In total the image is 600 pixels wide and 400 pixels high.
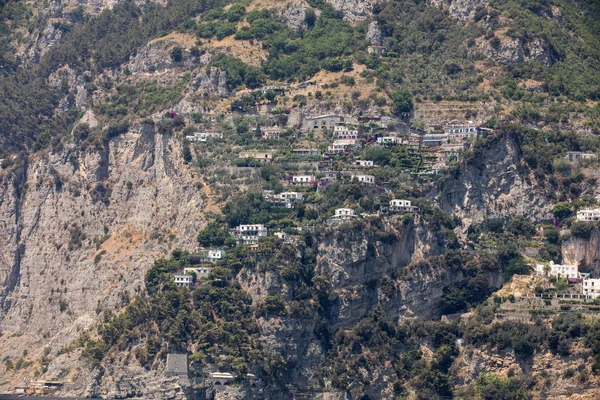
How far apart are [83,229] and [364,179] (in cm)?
2104

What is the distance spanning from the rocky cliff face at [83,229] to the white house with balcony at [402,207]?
12313mm

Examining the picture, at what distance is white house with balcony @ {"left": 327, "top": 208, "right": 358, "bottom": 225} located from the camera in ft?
411

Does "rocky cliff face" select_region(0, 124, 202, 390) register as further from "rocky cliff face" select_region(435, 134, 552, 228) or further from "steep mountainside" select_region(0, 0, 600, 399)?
"rocky cliff face" select_region(435, 134, 552, 228)

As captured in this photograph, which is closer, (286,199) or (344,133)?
(286,199)

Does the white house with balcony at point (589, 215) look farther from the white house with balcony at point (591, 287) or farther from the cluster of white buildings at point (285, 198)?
the cluster of white buildings at point (285, 198)

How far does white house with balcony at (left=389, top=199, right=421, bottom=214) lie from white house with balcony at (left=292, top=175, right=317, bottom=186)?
674cm

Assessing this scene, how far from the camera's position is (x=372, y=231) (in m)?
124

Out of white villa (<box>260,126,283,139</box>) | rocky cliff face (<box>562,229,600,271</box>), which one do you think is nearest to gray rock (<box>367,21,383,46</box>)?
white villa (<box>260,126,283,139</box>)

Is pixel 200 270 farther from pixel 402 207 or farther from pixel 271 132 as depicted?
pixel 271 132

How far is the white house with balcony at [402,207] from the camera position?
417ft

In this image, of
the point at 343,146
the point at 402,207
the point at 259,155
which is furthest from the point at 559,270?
the point at 259,155

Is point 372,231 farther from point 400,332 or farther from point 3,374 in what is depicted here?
point 3,374

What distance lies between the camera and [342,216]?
12562 cm

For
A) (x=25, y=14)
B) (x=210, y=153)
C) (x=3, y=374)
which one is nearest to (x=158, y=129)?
(x=210, y=153)
